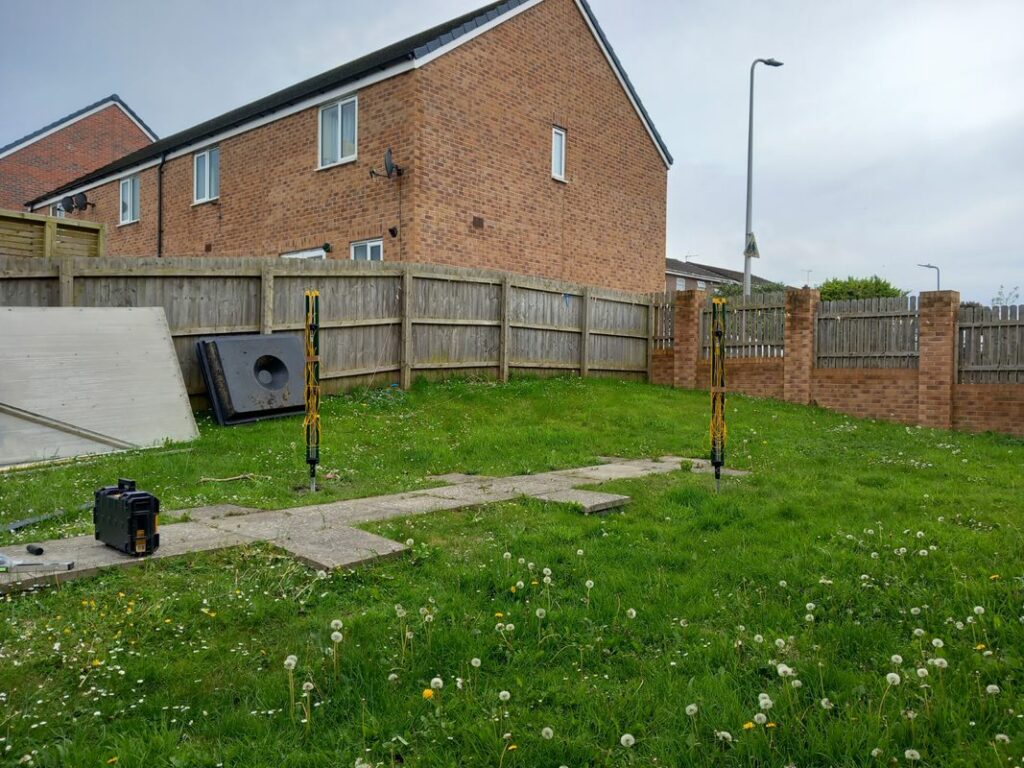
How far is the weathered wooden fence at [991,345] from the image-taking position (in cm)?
1217

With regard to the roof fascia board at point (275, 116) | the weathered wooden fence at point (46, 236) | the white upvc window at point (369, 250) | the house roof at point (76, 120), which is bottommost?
the weathered wooden fence at point (46, 236)

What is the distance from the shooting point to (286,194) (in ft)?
61.3

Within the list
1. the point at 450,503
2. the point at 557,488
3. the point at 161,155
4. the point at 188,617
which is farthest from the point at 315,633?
the point at 161,155

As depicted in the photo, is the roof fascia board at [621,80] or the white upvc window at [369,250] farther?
the roof fascia board at [621,80]

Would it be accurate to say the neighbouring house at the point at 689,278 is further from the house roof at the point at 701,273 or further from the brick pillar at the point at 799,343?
the brick pillar at the point at 799,343

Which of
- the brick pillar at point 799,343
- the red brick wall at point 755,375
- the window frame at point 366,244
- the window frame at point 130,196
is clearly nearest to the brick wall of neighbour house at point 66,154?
the window frame at point 130,196

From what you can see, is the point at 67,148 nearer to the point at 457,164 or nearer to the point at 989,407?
the point at 457,164

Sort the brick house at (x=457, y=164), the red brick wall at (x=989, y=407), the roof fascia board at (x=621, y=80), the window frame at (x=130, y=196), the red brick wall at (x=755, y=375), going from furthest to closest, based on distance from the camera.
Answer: the window frame at (x=130, y=196) → the roof fascia board at (x=621, y=80) → the brick house at (x=457, y=164) → the red brick wall at (x=755, y=375) → the red brick wall at (x=989, y=407)

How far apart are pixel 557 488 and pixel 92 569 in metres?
3.71

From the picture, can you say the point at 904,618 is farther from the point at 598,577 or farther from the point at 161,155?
the point at 161,155

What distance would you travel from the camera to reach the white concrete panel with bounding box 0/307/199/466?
7918mm

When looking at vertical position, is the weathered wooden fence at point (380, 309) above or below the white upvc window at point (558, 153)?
below

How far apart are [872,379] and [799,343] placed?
1.47 metres

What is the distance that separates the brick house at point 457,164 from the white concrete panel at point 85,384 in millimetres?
7088
